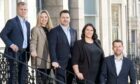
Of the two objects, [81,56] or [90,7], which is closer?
[81,56]

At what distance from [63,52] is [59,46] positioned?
15 centimetres

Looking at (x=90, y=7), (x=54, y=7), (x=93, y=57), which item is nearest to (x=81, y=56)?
(x=93, y=57)

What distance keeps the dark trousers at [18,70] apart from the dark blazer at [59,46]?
699mm

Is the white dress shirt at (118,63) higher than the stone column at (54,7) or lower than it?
lower

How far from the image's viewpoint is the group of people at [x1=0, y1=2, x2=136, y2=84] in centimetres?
1251

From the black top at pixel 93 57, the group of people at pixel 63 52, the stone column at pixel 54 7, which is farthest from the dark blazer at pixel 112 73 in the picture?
the stone column at pixel 54 7

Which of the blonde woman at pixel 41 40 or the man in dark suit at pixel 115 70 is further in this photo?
the blonde woman at pixel 41 40

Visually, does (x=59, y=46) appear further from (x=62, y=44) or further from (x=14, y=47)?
(x=14, y=47)

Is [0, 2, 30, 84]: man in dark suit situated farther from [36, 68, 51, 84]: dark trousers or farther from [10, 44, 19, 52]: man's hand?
[36, 68, 51, 84]: dark trousers

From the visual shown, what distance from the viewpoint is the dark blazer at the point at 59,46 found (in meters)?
12.6

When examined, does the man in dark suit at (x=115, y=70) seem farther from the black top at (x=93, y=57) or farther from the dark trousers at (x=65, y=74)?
the dark trousers at (x=65, y=74)

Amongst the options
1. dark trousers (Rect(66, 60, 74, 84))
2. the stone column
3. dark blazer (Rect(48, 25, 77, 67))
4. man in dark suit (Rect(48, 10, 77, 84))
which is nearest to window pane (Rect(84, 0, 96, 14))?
the stone column

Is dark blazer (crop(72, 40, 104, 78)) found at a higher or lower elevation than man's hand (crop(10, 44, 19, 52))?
lower

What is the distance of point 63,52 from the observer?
41.7 ft
